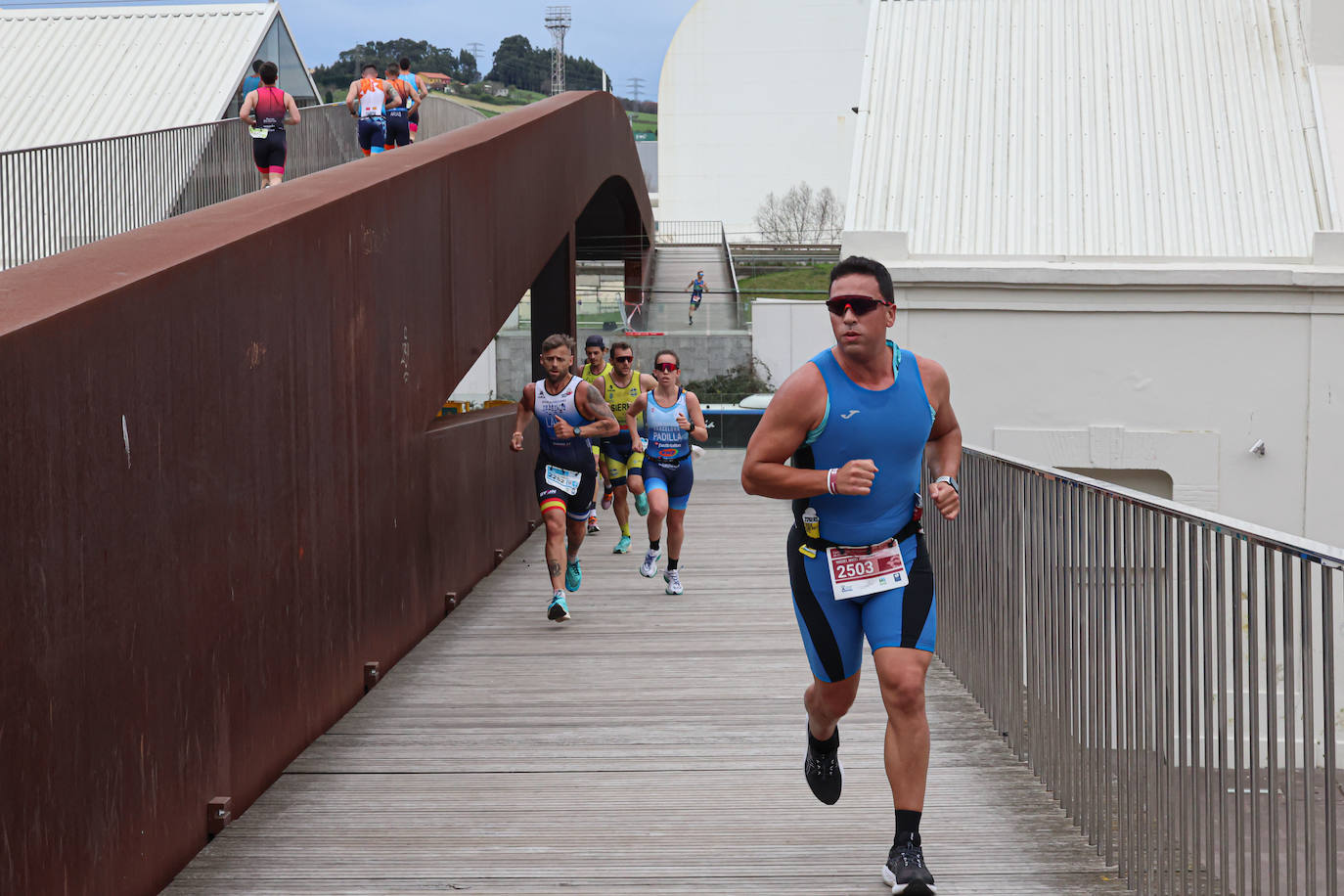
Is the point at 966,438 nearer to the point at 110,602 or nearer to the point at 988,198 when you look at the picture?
the point at 988,198

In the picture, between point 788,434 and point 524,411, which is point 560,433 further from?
point 788,434

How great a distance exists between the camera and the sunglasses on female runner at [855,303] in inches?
179

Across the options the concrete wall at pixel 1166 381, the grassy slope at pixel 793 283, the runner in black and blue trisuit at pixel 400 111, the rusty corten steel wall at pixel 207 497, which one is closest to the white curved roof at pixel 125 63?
the runner in black and blue trisuit at pixel 400 111

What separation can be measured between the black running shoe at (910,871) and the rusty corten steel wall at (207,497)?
7.97 ft

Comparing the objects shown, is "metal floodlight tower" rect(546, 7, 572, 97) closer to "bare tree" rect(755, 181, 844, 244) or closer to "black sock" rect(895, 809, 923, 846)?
"bare tree" rect(755, 181, 844, 244)

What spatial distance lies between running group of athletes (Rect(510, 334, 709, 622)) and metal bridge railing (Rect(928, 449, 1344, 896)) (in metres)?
3.48

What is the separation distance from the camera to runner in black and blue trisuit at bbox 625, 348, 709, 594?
10523 millimetres

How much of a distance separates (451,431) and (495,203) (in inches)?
79.5

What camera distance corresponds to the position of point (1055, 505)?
5.52 meters

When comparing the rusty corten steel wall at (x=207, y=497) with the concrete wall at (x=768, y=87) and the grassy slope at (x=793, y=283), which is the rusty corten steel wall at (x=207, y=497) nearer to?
the grassy slope at (x=793, y=283)

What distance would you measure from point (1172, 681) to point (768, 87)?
218ft

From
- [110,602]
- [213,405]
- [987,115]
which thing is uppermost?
[987,115]

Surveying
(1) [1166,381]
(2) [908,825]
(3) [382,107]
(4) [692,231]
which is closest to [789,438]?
(2) [908,825]

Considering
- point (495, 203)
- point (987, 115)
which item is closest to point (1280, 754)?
point (495, 203)
